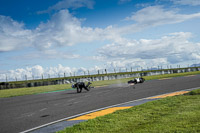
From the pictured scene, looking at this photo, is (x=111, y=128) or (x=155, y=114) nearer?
(x=111, y=128)

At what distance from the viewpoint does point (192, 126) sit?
4.46 metres

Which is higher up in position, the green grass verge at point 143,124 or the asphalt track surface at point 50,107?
the green grass verge at point 143,124

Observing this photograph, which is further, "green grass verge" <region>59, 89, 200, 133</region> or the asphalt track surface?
the asphalt track surface

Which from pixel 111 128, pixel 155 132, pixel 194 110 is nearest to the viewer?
pixel 155 132

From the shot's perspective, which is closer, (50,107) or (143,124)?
(143,124)

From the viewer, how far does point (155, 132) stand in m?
4.32

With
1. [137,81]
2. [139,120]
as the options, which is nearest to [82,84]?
[137,81]

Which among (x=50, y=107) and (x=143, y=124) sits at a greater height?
(x=143, y=124)

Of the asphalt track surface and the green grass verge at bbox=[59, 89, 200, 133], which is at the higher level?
the green grass verge at bbox=[59, 89, 200, 133]

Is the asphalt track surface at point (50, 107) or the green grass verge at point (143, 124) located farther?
the asphalt track surface at point (50, 107)

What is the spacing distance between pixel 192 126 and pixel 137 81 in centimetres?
1868

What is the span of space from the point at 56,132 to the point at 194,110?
391 cm

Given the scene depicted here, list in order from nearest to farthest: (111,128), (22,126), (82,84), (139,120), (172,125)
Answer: (172,125), (111,128), (139,120), (22,126), (82,84)

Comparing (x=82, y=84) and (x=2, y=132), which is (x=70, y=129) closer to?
(x=2, y=132)
